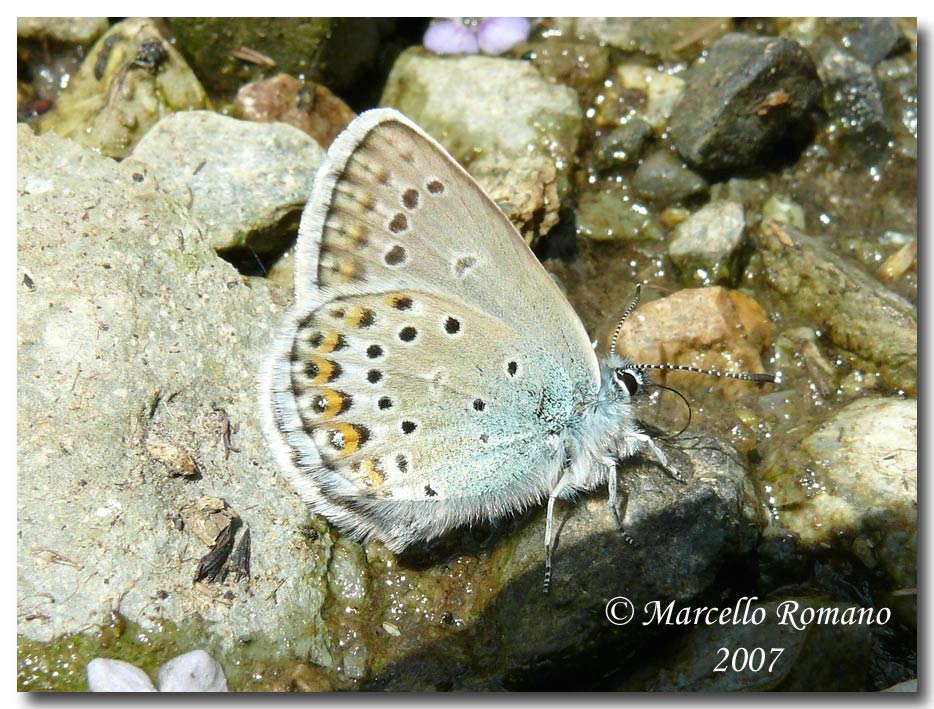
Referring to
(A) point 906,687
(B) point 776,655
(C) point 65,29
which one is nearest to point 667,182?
(B) point 776,655

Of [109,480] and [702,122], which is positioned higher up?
[702,122]

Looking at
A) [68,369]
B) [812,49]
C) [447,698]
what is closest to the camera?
[447,698]

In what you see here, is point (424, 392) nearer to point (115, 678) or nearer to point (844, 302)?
point (115, 678)

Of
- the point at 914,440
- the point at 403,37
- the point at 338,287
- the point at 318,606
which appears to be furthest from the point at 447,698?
the point at 403,37

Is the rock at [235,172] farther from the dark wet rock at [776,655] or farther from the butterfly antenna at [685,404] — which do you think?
the dark wet rock at [776,655]

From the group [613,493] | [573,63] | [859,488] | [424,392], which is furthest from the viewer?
[573,63]

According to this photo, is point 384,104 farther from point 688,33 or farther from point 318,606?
point 318,606

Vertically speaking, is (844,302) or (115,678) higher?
(844,302)
